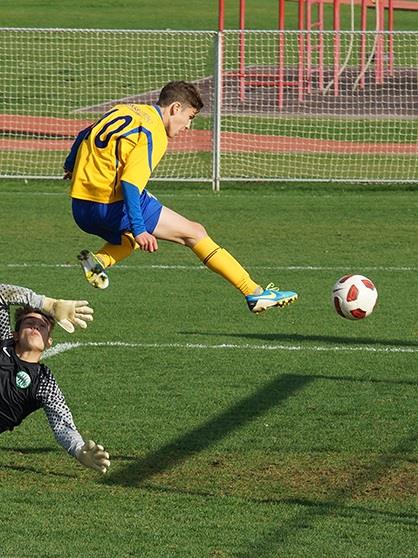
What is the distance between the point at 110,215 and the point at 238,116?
17726 mm

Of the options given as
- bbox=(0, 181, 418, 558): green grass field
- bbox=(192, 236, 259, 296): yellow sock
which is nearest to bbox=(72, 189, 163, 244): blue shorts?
bbox=(192, 236, 259, 296): yellow sock

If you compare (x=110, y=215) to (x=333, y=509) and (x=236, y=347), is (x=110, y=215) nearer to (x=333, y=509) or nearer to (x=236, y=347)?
(x=236, y=347)

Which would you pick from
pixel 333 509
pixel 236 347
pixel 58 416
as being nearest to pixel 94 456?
pixel 58 416

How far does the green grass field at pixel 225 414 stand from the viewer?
6675 millimetres

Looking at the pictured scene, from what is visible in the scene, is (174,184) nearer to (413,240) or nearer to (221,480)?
(413,240)

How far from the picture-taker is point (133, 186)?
354 inches

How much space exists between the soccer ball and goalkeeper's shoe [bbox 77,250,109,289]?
1.61 m

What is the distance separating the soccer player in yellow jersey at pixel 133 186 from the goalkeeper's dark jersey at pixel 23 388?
169 centimetres

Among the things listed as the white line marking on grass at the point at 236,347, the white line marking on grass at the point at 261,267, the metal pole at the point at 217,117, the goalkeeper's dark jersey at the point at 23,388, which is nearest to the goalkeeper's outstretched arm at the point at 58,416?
the goalkeeper's dark jersey at the point at 23,388

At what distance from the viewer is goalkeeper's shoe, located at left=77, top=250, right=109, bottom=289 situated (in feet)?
31.6

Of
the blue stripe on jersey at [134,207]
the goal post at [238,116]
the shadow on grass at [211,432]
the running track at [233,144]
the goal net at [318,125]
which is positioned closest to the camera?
the shadow on grass at [211,432]

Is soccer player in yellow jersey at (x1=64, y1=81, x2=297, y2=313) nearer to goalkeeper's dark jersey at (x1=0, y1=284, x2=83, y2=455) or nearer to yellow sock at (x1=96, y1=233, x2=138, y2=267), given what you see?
yellow sock at (x1=96, y1=233, x2=138, y2=267)

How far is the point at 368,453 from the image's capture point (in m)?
8.10

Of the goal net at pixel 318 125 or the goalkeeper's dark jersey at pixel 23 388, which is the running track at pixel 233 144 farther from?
the goalkeeper's dark jersey at pixel 23 388
